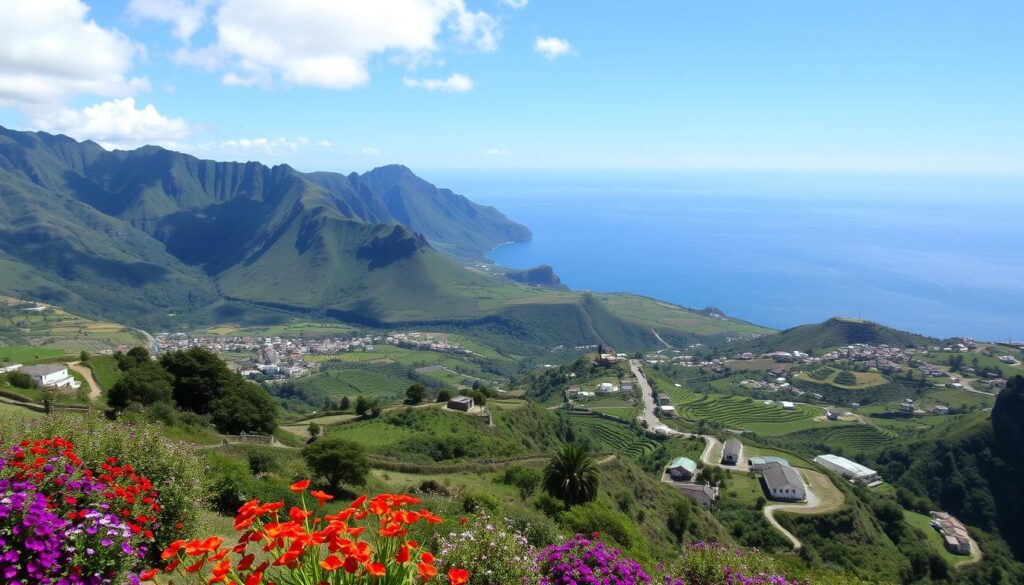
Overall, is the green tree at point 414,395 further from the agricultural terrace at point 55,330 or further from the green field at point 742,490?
the agricultural terrace at point 55,330

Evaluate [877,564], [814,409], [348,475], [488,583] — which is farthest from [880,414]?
[488,583]

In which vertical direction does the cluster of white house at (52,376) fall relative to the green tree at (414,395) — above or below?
above

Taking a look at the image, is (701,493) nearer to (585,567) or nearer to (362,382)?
(585,567)

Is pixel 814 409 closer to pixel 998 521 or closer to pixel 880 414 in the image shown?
pixel 880 414

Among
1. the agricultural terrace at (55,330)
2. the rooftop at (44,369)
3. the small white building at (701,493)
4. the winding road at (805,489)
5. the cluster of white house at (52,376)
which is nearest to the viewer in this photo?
the cluster of white house at (52,376)

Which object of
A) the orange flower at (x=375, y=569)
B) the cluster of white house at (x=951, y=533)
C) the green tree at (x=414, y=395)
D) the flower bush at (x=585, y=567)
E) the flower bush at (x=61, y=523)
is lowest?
the cluster of white house at (x=951, y=533)

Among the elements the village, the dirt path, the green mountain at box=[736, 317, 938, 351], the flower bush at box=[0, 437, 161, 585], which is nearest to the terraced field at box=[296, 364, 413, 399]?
the village

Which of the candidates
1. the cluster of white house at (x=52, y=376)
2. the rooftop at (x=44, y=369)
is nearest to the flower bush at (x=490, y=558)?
the cluster of white house at (x=52, y=376)
